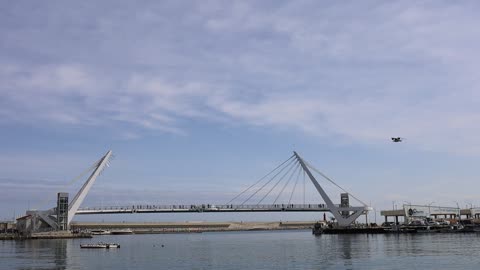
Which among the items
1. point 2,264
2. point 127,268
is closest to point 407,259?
point 127,268

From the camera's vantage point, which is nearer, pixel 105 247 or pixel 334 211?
pixel 105 247

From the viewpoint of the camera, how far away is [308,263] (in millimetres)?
51500

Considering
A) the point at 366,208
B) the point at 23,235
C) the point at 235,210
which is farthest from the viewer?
the point at 235,210

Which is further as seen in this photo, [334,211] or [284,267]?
[334,211]

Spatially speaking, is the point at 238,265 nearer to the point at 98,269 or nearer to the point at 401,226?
the point at 98,269

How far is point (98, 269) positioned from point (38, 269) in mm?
5097

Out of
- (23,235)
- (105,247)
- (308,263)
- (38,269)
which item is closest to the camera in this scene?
(38,269)

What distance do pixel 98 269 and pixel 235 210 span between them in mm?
100189

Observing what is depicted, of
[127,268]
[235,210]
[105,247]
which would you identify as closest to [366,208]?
[235,210]

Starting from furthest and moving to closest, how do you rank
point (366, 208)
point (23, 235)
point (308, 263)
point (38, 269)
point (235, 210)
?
1. point (235, 210)
2. point (366, 208)
3. point (23, 235)
4. point (308, 263)
5. point (38, 269)

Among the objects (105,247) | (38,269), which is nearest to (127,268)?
(38,269)

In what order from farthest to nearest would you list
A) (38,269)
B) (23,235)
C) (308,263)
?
1. (23,235)
2. (308,263)
3. (38,269)

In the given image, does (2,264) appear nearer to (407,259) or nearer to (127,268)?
(127,268)

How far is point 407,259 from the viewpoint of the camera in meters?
53.4
